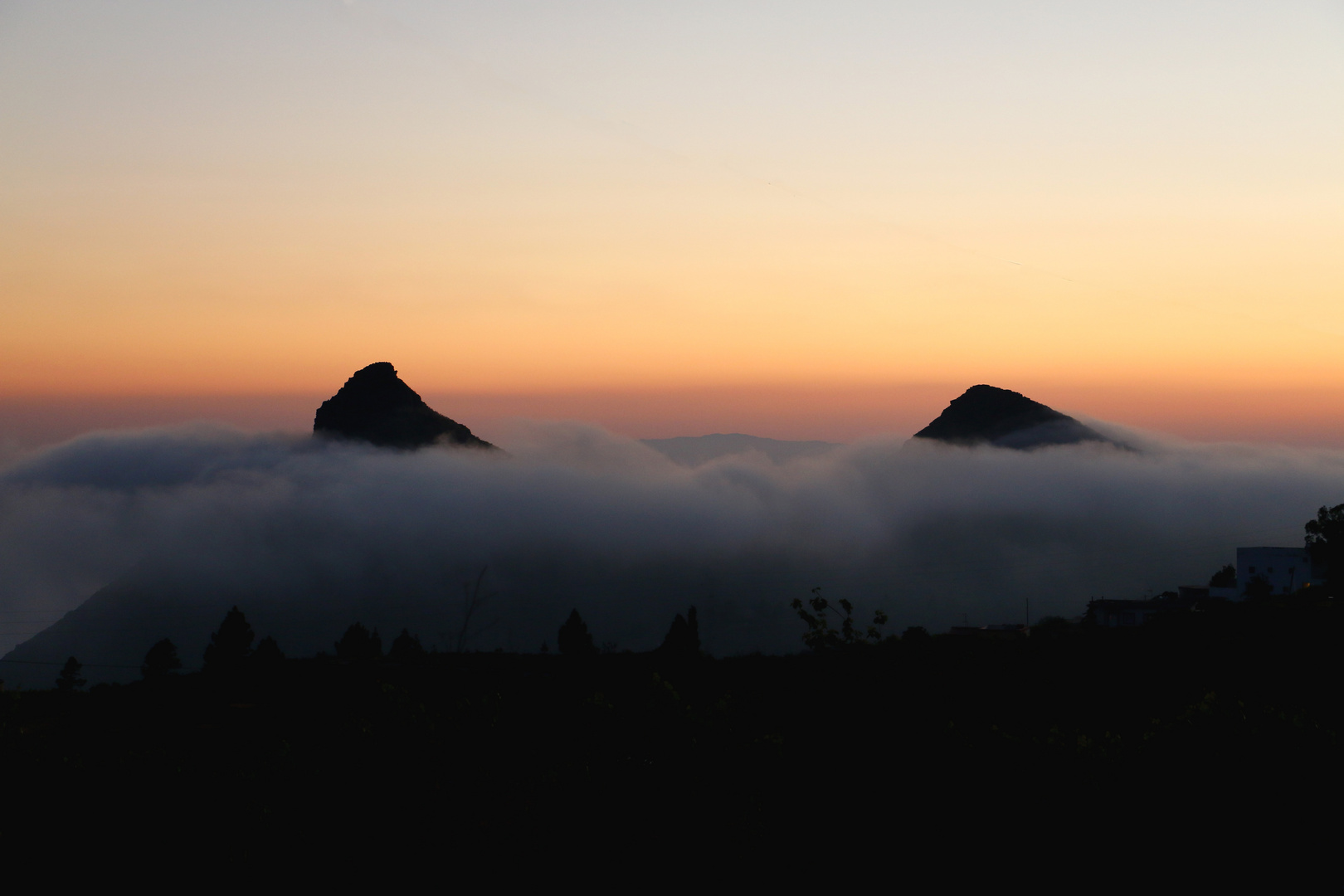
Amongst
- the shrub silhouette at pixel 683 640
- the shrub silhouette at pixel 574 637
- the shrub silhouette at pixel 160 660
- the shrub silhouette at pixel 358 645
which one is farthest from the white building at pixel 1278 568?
the shrub silhouette at pixel 160 660

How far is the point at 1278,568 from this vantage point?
141125 mm

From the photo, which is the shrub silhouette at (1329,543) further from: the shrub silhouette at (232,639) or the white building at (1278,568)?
the shrub silhouette at (232,639)

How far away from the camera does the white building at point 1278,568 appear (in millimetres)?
138750

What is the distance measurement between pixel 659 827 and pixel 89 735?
5111 cm

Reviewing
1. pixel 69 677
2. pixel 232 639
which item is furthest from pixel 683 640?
pixel 69 677

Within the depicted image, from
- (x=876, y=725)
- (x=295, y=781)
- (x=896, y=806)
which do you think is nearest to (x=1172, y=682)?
(x=876, y=725)

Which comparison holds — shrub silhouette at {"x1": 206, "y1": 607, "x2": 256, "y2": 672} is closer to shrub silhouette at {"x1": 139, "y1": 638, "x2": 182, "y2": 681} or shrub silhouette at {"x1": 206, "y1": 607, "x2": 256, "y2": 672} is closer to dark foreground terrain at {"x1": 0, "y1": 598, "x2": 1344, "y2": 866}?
shrub silhouette at {"x1": 139, "y1": 638, "x2": 182, "y2": 681}

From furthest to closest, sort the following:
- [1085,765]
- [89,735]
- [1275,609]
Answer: [1275,609]
[89,735]
[1085,765]

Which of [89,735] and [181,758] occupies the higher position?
[181,758]

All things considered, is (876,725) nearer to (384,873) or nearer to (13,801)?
(384,873)

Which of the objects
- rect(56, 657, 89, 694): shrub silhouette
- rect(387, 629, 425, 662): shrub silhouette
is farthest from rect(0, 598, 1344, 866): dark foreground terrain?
rect(56, 657, 89, 694): shrub silhouette

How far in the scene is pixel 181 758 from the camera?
3616 centimetres

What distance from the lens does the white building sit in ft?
455

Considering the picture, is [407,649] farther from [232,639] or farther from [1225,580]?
[1225,580]
